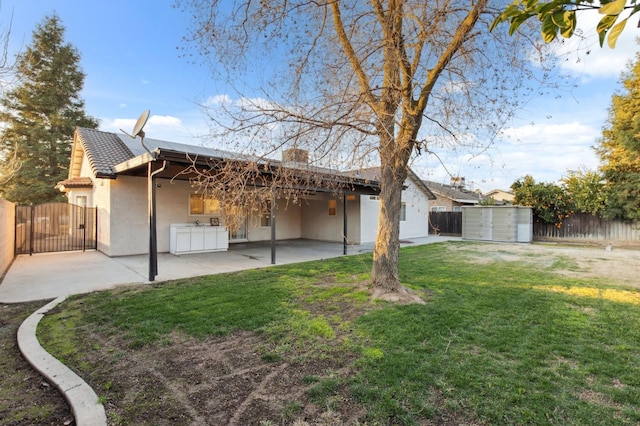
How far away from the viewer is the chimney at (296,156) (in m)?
4.73

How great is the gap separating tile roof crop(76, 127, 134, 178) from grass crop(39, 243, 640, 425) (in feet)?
17.0

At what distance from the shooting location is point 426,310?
4.53m

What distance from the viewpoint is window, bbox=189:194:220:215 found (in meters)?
11.3

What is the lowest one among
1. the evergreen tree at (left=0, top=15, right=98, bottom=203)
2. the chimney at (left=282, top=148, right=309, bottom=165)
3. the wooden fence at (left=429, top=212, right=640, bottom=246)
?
the wooden fence at (left=429, top=212, right=640, bottom=246)

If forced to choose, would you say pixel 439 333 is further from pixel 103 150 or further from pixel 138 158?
pixel 103 150

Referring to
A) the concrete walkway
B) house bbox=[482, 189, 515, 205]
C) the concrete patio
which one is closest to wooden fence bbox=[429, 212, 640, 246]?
house bbox=[482, 189, 515, 205]

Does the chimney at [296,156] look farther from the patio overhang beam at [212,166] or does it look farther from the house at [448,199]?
the house at [448,199]

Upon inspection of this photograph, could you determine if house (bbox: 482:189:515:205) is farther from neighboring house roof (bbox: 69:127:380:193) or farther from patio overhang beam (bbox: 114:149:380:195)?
neighboring house roof (bbox: 69:127:380:193)

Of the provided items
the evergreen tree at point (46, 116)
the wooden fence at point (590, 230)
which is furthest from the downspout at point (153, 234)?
the wooden fence at point (590, 230)

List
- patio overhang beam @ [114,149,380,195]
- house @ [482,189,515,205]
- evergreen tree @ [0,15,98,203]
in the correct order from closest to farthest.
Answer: patio overhang beam @ [114,149,380,195], house @ [482,189,515,205], evergreen tree @ [0,15,98,203]

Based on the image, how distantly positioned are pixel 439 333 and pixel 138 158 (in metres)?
7.20

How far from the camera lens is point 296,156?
4895 millimetres

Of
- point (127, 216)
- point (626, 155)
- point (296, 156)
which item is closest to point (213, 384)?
point (296, 156)

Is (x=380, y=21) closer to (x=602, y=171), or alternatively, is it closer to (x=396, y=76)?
(x=396, y=76)
